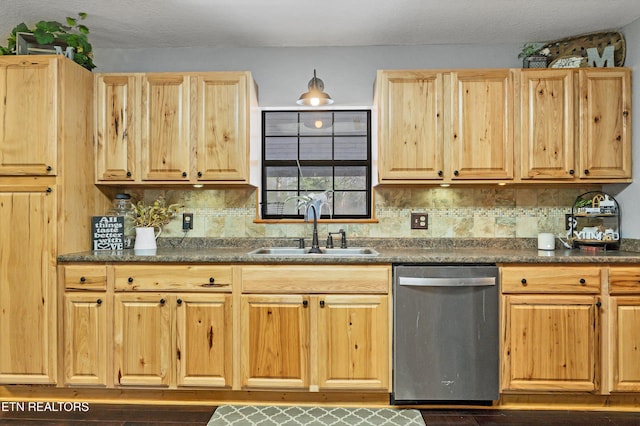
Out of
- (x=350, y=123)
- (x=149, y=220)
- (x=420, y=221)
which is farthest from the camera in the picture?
(x=350, y=123)

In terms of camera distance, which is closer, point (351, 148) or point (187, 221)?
point (187, 221)

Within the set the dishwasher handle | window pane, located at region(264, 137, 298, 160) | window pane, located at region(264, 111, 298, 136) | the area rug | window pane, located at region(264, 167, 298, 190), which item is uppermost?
window pane, located at region(264, 111, 298, 136)

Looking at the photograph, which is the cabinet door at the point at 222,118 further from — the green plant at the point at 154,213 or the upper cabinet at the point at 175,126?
the green plant at the point at 154,213

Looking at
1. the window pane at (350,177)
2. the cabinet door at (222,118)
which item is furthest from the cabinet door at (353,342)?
the cabinet door at (222,118)

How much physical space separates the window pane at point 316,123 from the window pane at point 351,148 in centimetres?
12

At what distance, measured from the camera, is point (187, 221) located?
303 centimetres

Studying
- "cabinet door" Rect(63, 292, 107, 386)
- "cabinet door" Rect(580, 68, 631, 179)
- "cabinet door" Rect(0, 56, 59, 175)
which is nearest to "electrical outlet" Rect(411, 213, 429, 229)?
"cabinet door" Rect(580, 68, 631, 179)

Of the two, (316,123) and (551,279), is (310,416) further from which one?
(316,123)

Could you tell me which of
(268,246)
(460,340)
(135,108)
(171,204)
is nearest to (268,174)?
(268,246)

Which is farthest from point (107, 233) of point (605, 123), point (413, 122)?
point (605, 123)

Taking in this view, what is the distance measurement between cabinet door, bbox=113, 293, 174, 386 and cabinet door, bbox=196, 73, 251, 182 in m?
0.91

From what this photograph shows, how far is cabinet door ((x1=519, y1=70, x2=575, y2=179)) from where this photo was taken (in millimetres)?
2619

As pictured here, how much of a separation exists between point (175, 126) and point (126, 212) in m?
0.77

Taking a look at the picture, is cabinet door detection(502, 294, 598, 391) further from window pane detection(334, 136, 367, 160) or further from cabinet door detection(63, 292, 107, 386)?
cabinet door detection(63, 292, 107, 386)
